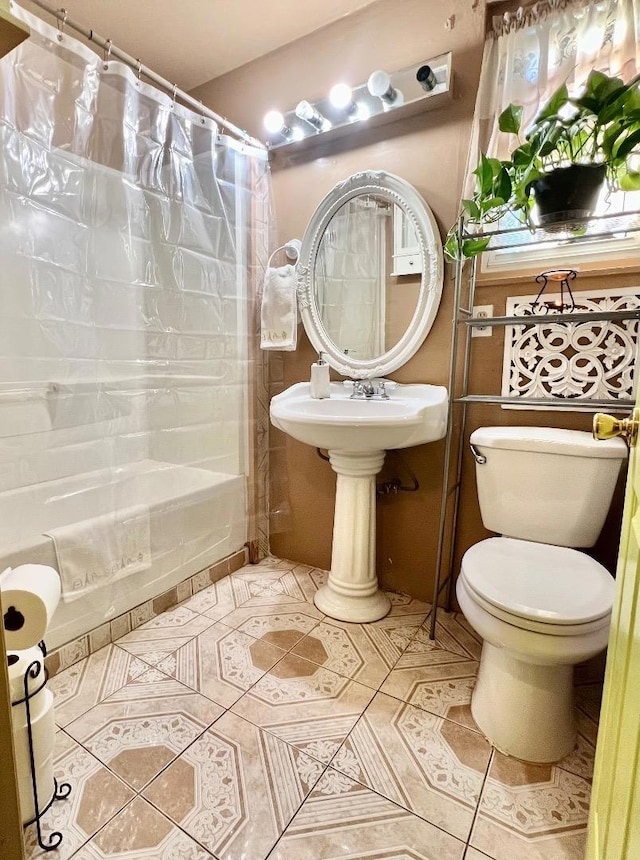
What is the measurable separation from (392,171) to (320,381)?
874mm

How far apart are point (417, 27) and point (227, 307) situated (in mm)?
1268

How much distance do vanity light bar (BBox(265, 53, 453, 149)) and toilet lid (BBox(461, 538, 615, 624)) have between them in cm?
157

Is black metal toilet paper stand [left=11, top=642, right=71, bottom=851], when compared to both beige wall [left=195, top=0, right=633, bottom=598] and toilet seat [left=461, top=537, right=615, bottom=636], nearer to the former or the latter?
toilet seat [left=461, top=537, right=615, bottom=636]

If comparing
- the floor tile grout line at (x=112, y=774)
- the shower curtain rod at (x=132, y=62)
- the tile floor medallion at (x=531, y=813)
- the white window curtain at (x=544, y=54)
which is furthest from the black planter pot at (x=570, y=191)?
the floor tile grout line at (x=112, y=774)

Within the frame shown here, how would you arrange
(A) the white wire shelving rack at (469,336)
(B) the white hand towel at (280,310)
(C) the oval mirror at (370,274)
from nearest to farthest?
(A) the white wire shelving rack at (469,336)
(C) the oval mirror at (370,274)
(B) the white hand towel at (280,310)

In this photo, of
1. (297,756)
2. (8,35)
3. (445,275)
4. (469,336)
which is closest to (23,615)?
(297,756)

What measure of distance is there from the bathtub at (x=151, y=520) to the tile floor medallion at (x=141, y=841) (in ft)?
2.12

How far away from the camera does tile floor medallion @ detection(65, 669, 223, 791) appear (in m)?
1.12

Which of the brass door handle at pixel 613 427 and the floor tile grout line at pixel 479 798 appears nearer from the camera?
the brass door handle at pixel 613 427

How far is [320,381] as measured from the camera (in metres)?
1.81

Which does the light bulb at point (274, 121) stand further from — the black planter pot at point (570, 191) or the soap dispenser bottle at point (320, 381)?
the black planter pot at point (570, 191)

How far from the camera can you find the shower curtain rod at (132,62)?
1.21 metres

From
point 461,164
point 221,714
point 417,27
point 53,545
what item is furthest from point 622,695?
point 417,27

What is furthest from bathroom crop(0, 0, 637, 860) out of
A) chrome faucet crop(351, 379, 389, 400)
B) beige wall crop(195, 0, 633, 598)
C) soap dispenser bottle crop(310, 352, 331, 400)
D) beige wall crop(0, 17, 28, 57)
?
beige wall crop(0, 17, 28, 57)
